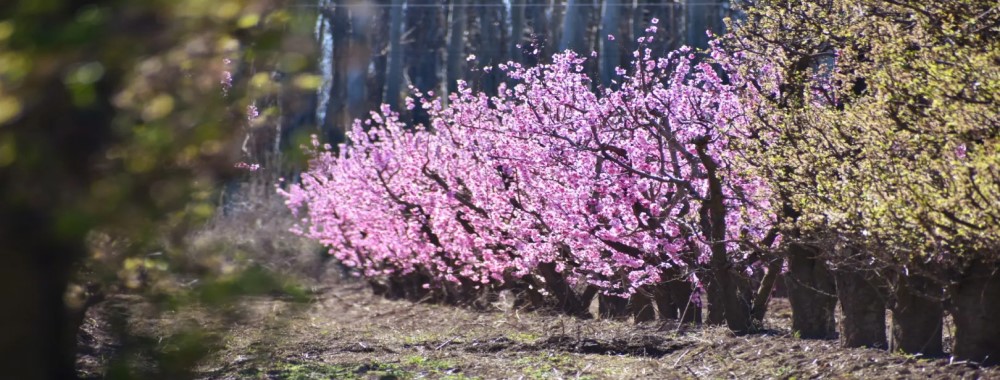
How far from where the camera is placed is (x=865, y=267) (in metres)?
7.00

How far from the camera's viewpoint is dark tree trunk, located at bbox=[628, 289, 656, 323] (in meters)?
10.7

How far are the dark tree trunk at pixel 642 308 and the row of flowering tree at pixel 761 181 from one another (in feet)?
0.06

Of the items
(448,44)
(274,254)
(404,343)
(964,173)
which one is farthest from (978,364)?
(448,44)

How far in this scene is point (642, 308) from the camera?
10.8 metres

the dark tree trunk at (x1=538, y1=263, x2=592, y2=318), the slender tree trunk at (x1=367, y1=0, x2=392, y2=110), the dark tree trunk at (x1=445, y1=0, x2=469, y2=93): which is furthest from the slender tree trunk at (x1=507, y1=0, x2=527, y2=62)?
the dark tree trunk at (x1=538, y1=263, x2=592, y2=318)

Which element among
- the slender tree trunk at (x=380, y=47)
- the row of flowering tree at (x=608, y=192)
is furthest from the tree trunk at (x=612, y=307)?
the slender tree trunk at (x=380, y=47)

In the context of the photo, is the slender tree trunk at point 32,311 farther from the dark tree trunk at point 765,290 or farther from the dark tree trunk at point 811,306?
the dark tree trunk at point 765,290

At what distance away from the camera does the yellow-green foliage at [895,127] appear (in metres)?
Result: 5.26

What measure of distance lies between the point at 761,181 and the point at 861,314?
4.46ft

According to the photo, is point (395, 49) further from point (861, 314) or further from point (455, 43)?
point (861, 314)

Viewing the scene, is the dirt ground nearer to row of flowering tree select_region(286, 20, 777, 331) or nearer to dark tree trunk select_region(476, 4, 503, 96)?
row of flowering tree select_region(286, 20, 777, 331)

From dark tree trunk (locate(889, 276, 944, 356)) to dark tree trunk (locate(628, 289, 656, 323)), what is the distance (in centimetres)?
368

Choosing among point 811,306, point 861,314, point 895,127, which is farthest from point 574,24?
point 895,127

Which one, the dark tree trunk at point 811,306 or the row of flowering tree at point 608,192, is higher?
the row of flowering tree at point 608,192
